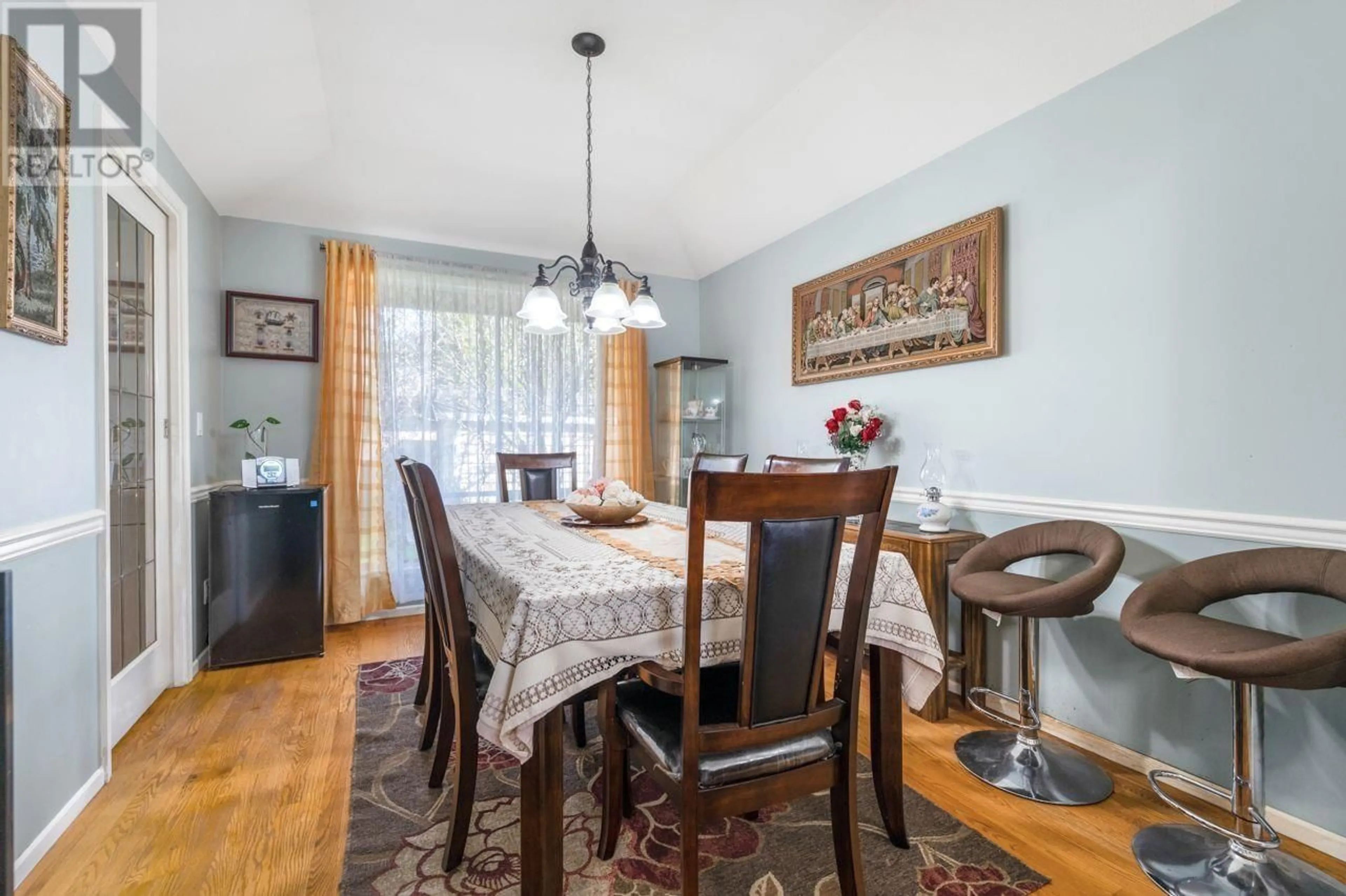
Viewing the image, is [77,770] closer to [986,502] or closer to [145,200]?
[145,200]

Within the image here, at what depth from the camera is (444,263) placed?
4008 millimetres

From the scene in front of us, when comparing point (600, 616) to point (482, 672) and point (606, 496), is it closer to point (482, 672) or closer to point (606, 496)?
point (482, 672)

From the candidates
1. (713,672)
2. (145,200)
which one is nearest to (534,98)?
(145,200)

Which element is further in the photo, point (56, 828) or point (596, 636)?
point (56, 828)

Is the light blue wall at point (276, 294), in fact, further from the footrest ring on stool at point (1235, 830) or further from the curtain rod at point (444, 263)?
the footrest ring on stool at point (1235, 830)

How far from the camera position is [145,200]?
2482 millimetres

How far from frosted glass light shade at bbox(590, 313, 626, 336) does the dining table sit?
93cm

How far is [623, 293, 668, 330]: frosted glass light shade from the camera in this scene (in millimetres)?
2359

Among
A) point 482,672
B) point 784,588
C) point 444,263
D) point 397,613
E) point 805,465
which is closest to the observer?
point 784,588

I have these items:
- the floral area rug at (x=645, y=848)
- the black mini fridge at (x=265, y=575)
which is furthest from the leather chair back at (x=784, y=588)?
the black mini fridge at (x=265, y=575)

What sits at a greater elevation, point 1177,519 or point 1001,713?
point 1177,519

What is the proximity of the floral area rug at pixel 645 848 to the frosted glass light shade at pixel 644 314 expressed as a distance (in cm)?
164

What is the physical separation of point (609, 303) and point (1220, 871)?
7.80ft

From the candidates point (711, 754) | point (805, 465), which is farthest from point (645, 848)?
point (805, 465)
